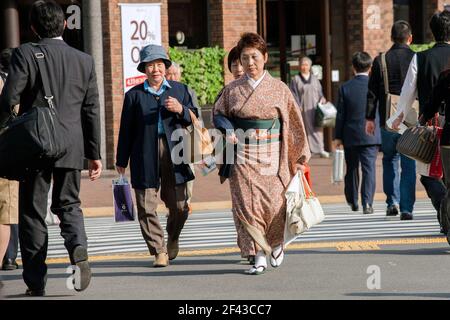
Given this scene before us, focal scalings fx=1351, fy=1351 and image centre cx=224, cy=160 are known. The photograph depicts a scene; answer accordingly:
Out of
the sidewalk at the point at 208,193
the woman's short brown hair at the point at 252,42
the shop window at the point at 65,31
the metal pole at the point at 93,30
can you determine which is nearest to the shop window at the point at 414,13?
the sidewalk at the point at 208,193

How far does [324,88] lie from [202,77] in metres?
2.79

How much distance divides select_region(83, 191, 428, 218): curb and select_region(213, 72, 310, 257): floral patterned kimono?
6.62 metres

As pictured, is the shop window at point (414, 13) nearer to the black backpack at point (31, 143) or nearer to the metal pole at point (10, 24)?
the metal pole at point (10, 24)

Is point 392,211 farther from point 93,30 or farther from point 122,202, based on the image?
point 93,30

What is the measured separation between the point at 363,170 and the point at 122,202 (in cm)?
505

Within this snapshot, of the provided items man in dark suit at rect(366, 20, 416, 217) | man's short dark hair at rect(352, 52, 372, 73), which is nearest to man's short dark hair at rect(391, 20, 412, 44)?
man in dark suit at rect(366, 20, 416, 217)

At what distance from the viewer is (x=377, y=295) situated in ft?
29.8

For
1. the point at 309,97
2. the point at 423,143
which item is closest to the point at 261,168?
the point at 423,143

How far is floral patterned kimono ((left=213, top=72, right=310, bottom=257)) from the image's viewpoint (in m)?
10.5

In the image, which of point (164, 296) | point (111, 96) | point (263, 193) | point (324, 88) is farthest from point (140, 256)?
point (324, 88)

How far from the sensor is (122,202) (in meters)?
11.2

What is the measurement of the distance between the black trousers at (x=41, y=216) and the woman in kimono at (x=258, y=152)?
166 cm

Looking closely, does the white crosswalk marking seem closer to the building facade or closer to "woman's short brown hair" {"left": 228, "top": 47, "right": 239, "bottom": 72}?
"woman's short brown hair" {"left": 228, "top": 47, "right": 239, "bottom": 72}

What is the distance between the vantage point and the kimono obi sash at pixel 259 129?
34.3 feet
